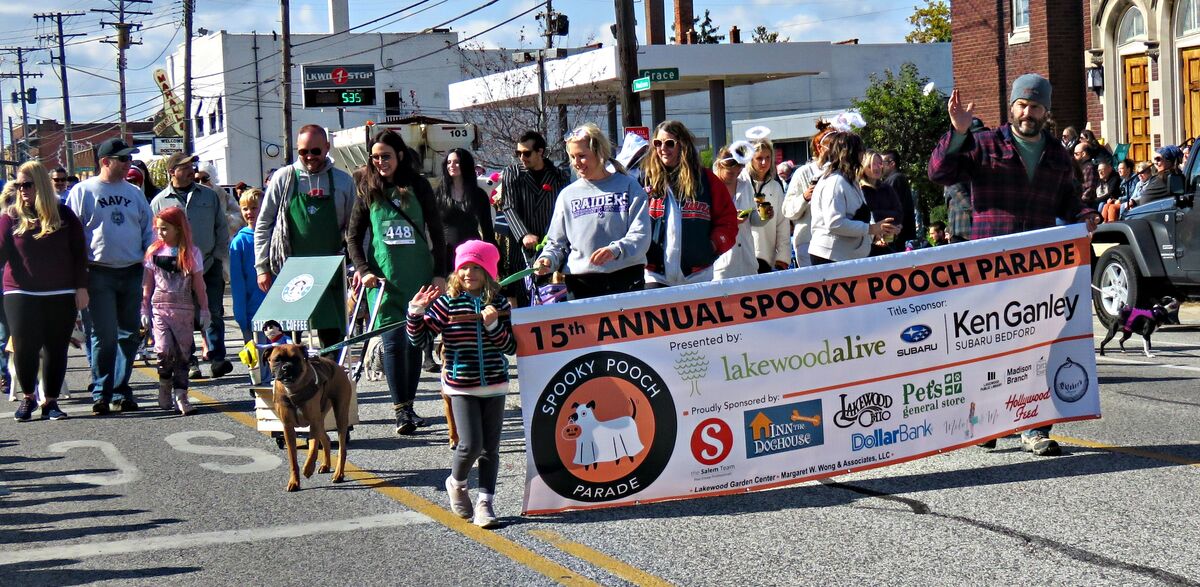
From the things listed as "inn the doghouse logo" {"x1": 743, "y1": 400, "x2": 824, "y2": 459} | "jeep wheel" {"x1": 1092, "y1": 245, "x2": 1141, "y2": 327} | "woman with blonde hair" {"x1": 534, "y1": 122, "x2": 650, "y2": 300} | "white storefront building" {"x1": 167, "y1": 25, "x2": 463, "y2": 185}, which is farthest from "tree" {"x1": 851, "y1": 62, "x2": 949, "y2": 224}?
"white storefront building" {"x1": 167, "y1": 25, "x2": 463, "y2": 185}

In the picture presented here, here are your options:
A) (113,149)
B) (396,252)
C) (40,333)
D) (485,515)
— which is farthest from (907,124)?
(485,515)

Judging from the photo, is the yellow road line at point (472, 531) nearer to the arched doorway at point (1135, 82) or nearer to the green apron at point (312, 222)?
the green apron at point (312, 222)

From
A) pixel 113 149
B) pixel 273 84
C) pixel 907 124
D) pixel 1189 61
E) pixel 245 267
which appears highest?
pixel 273 84

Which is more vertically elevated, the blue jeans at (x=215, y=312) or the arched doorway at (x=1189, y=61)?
the arched doorway at (x=1189, y=61)

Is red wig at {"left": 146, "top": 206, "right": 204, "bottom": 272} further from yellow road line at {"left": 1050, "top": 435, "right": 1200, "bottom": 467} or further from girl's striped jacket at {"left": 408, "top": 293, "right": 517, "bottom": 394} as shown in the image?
yellow road line at {"left": 1050, "top": 435, "right": 1200, "bottom": 467}

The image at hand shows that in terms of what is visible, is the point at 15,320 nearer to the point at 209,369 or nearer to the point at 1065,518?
the point at 209,369

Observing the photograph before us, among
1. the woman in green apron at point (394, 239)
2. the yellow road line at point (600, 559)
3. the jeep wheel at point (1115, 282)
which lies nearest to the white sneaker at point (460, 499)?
the yellow road line at point (600, 559)

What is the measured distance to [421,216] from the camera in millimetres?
9078

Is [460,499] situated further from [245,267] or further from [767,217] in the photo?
[245,267]

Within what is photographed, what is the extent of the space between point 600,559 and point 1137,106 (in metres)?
23.1

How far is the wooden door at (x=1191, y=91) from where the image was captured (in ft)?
80.3

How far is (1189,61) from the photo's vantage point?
24578mm

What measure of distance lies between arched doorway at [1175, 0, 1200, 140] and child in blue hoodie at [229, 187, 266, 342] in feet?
56.4

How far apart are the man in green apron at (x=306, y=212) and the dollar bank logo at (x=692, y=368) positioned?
314cm
